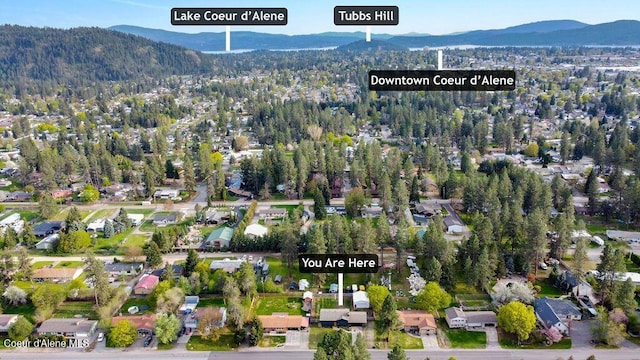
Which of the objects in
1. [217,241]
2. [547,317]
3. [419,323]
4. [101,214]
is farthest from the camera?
[101,214]

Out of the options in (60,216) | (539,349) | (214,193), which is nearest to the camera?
(539,349)

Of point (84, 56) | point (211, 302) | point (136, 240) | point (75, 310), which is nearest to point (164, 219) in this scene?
point (136, 240)

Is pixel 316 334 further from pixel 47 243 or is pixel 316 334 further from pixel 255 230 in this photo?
pixel 47 243

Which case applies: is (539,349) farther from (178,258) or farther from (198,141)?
(198,141)

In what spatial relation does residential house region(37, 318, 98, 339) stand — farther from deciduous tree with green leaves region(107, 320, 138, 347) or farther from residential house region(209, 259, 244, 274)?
residential house region(209, 259, 244, 274)

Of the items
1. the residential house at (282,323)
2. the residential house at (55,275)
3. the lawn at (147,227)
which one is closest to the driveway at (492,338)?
the residential house at (282,323)

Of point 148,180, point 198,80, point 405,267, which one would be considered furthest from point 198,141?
point 198,80
